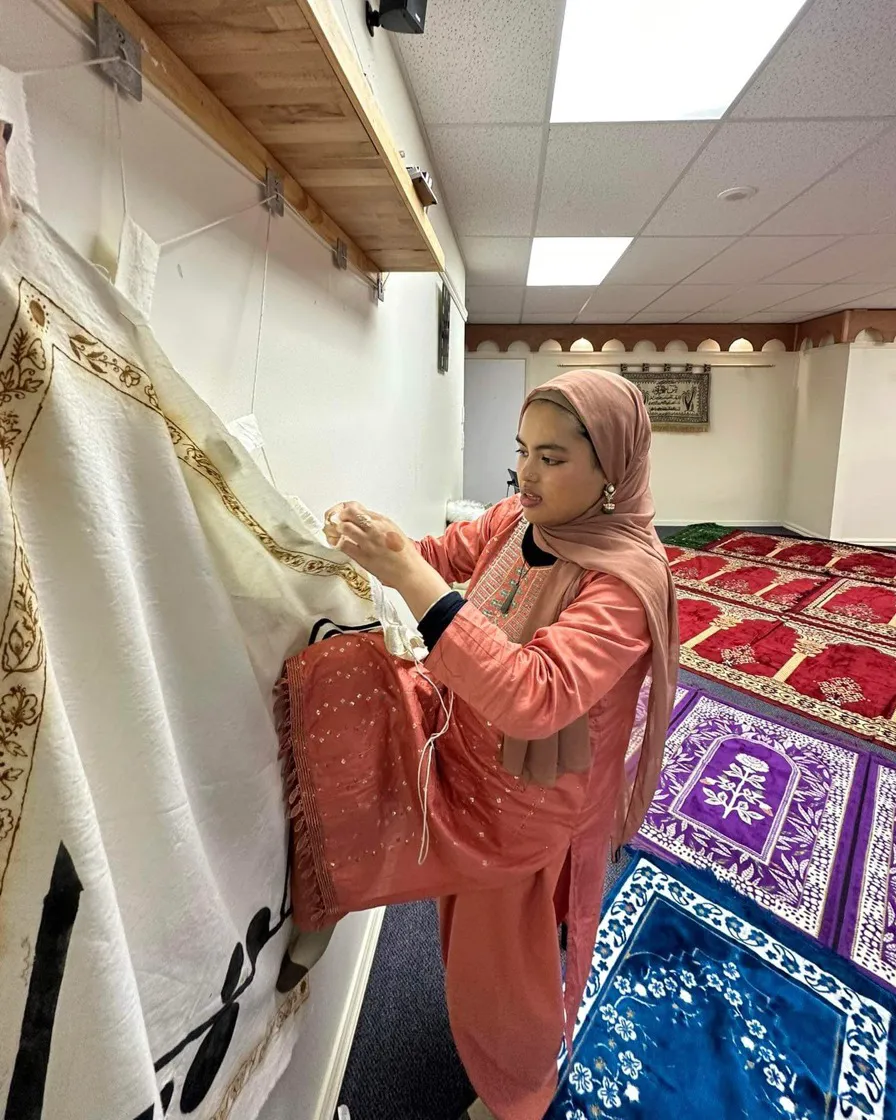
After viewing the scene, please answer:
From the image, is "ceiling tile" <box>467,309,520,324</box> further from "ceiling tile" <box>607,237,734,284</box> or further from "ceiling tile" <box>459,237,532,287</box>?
"ceiling tile" <box>607,237,734,284</box>

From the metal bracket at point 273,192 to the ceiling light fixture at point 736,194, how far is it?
2.58 m

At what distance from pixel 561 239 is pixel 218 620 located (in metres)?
3.43

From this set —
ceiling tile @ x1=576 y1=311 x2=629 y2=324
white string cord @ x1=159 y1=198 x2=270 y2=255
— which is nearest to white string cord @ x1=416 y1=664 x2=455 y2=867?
white string cord @ x1=159 y1=198 x2=270 y2=255

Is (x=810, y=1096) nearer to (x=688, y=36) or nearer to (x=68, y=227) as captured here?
(x=68, y=227)

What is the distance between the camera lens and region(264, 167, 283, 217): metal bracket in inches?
26.4

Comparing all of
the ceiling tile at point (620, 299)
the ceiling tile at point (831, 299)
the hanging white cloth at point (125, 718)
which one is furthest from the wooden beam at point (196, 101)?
the ceiling tile at point (831, 299)

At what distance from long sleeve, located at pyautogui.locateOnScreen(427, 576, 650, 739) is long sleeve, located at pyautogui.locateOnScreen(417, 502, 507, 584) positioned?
417 mm

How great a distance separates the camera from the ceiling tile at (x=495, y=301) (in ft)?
14.7

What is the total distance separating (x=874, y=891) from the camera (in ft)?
4.93

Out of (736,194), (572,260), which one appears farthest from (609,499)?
(572,260)

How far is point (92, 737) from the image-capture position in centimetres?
37

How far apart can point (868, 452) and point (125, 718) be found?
6.63 m

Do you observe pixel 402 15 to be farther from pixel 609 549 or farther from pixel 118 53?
pixel 609 549

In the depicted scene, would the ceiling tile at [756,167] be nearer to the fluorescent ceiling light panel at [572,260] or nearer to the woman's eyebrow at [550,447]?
the fluorescent ceiling light panel at [572,260]
